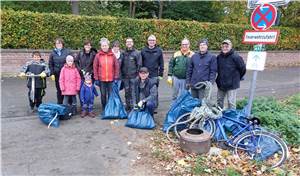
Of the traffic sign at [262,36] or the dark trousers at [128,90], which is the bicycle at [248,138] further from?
the dark trousers at [128,90]

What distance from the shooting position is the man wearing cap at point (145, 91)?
6.61 meters

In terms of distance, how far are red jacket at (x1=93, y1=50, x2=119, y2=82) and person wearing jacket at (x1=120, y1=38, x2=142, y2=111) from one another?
9.8 inches

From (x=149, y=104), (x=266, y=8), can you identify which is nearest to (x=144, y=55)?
(x=149, y=104)

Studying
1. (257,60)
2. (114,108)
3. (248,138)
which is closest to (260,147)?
(248,138)

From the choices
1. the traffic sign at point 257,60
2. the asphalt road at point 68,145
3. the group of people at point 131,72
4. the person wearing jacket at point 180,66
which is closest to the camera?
the asphalt road at point 68,145

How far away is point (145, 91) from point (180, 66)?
96 centimetres

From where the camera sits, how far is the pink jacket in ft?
22.5

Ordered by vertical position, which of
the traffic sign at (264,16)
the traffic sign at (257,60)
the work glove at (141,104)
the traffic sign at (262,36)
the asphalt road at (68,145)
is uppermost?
the traffic sign at (264,16)

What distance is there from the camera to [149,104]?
6.57 meters

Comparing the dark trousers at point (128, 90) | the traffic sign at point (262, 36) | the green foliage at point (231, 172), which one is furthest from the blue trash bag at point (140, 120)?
the traffic sign at point (262, 36)

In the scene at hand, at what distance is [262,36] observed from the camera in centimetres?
612

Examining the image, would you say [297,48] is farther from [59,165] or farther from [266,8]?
[59,165]

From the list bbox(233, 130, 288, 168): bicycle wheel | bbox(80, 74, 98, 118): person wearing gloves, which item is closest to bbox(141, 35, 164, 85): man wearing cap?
bbox(80, 74, 98, 118): person wearing gloves

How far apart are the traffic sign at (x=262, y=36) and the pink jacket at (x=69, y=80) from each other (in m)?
3.72
